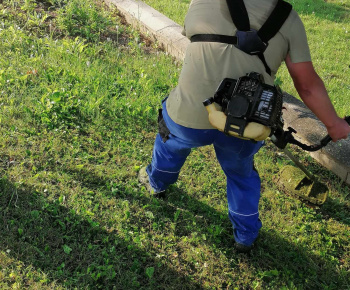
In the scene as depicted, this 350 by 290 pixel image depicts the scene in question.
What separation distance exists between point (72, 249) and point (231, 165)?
1300 mm

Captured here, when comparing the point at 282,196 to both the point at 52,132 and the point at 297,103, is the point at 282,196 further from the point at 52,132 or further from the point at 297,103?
the point at 52,132

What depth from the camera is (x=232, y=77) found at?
246 cm

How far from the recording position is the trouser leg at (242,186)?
2.73 m

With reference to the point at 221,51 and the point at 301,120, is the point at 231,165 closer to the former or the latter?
the point at 221,51

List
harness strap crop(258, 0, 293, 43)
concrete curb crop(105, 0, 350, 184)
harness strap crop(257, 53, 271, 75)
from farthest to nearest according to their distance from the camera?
concrete curb crop(105, 0, 350, 184), harness strap crop(257, 53, 271, 75), harness strap crop(258, 0, 293, 43)

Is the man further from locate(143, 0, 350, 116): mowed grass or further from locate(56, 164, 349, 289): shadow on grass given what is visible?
locate(143, 0, 350, 116): mowed grass

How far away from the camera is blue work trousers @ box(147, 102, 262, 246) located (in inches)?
107

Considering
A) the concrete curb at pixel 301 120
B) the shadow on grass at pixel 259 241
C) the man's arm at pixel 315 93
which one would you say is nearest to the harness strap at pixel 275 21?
the man's arm at pixel 315 93

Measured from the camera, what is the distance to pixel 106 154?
406 centimetres

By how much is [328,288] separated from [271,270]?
408mm

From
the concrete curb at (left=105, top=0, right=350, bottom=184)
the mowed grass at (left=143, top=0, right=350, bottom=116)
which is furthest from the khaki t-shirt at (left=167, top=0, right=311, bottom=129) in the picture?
the mowed grass at (left=143, top=0, right=350, bottom=116)

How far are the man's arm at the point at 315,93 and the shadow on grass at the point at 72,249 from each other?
1.43 m

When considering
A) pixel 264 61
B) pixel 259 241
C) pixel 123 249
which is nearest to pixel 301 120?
pixel 259 241

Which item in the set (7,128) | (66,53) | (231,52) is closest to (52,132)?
(7,128)
